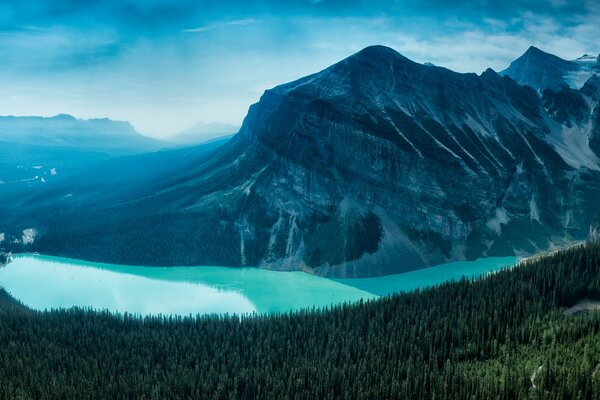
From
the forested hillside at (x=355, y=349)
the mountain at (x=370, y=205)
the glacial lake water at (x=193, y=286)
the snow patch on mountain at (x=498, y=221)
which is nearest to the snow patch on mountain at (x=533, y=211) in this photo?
the mountain at (x=370, y=205)

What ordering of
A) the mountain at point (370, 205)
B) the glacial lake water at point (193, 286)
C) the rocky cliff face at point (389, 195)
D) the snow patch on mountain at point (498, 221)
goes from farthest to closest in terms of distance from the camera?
the snow patch on mountain at point (498, 221), the mountain at point (370, 205), the rocky cliff face at point (389, 195), the glacial lake water at point (193, 286)

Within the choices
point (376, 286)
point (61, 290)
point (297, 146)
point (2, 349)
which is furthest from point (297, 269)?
point (2, 349)

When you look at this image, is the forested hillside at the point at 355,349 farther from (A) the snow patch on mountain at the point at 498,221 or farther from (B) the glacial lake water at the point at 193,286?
(A) the snow patch on mountain at the point at 498,221

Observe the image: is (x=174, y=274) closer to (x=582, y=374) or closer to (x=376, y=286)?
(x=376, y=286)

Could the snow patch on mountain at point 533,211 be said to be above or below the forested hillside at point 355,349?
above

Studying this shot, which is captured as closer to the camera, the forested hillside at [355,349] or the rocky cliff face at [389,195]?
the forested hillside at [355,349]

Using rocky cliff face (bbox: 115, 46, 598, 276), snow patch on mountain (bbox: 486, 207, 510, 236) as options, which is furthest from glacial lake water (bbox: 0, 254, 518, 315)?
snow patch on mountain (bbox: 486, 207, 510, 236)
